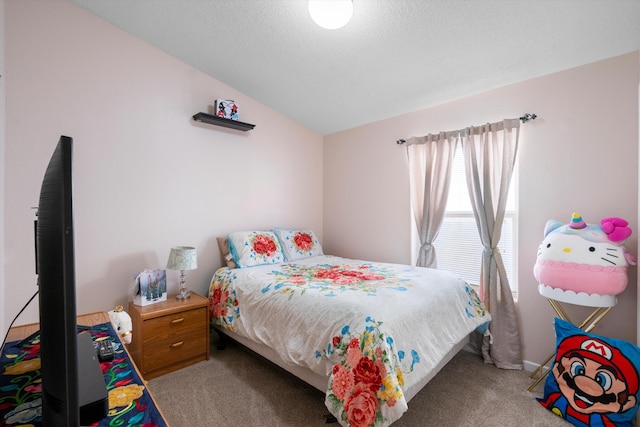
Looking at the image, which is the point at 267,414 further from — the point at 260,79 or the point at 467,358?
the point at 260,79

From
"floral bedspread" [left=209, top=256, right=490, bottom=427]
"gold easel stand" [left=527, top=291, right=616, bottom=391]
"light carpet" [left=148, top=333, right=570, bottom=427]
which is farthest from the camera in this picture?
"gold easel stand" [left=527, top=291, right=616, bottom=391]

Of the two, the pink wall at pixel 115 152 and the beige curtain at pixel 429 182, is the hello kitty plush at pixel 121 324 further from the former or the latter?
the beige curtain at pixel 429 182

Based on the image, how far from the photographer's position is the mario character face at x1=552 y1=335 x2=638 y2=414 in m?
Result: 1.62

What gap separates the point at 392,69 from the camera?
248 cm

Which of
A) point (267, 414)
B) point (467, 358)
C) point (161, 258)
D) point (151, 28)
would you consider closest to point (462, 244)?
point (467, 358)

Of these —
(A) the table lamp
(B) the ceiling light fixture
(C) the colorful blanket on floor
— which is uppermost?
(B) the ceiling light fixture

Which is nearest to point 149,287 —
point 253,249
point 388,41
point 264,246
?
point 253,249

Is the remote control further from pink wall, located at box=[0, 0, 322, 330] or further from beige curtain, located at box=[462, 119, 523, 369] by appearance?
beige curtain, located at box=[462, 119, 523, 369]

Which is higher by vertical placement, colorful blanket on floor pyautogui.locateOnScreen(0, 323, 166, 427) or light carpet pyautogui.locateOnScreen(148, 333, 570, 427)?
colorful blanket on floor pyautogui.locateOnScreen(0, 323, 166, 427)

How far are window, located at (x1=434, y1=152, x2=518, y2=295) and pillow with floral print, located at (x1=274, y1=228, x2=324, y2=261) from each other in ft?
4.68

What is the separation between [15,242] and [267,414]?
2.09 metres

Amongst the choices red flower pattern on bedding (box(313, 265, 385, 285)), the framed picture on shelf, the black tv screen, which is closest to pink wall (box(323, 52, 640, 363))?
red flower pattern on bedding (box(313, 265, 385, 285))

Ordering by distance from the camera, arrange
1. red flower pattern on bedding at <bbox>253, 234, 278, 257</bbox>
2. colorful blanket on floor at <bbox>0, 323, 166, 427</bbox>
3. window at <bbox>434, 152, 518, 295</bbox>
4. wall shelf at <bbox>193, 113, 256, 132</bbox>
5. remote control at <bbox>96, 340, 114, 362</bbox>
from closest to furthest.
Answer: colorful blanket on floor at <bbox>0, 323, 166, 427</bbox> < remote control at <bbox>96, 340, 114, 362</bbox> < window at <bbox>434, 152, 518, 295</bbox> < wall shelf at <bbox>193, 113, 256, 132</bbox> < red flower pattern on bedding at <bbox>253, 234, 278, 257</bbox>

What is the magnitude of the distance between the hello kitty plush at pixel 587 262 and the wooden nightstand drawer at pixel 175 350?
2693mm
